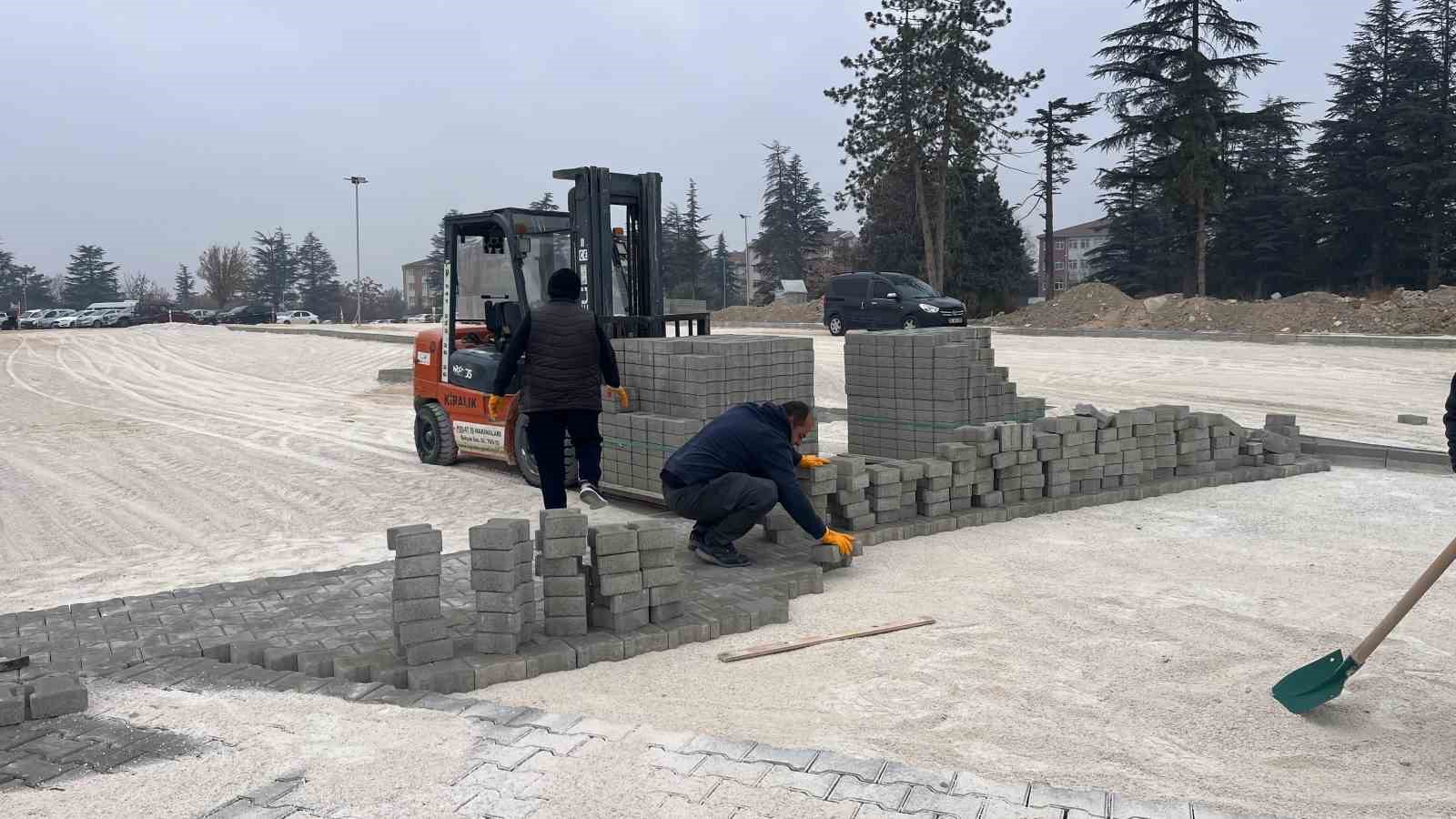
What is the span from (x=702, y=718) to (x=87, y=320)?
55.0m

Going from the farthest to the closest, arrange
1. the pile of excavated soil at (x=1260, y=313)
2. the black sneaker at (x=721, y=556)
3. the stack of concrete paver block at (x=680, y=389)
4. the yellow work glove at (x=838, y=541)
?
the pile of excavated soil at (x=1260, y=313), the stack of concrete paver block at (x=680, y=389), the black sneaker at (x=721, y=556), the yellow work glove at (x=838, y=541)

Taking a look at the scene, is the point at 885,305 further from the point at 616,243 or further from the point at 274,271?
the point at 274,271

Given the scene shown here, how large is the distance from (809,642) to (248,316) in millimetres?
56095

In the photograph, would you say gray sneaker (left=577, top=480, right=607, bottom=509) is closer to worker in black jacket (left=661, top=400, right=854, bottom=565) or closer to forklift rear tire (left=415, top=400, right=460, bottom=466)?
worker in black jacket (left=661, top=400, right=854, bottom=565)

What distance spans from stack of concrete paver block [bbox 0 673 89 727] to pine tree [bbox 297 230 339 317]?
97.1 metres

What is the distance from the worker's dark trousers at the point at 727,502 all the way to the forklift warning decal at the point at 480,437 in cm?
430

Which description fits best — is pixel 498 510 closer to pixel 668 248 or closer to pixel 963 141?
pixel 963 141

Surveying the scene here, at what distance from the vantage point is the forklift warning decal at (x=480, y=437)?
11102 mm

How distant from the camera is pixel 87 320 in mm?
Result: 50812

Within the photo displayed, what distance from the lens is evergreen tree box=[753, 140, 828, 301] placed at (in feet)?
245

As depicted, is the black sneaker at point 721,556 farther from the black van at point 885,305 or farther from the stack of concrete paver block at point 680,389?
the black van at point 885,305

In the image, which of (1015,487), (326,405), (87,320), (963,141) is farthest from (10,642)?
(87,320)

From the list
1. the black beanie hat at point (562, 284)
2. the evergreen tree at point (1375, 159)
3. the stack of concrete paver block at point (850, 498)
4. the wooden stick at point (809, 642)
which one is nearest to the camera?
the wooden stick at point (809, 642)

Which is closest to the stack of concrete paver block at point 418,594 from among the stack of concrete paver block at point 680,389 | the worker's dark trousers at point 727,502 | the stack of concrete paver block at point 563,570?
the stack of concrete paver block at point 563,570
